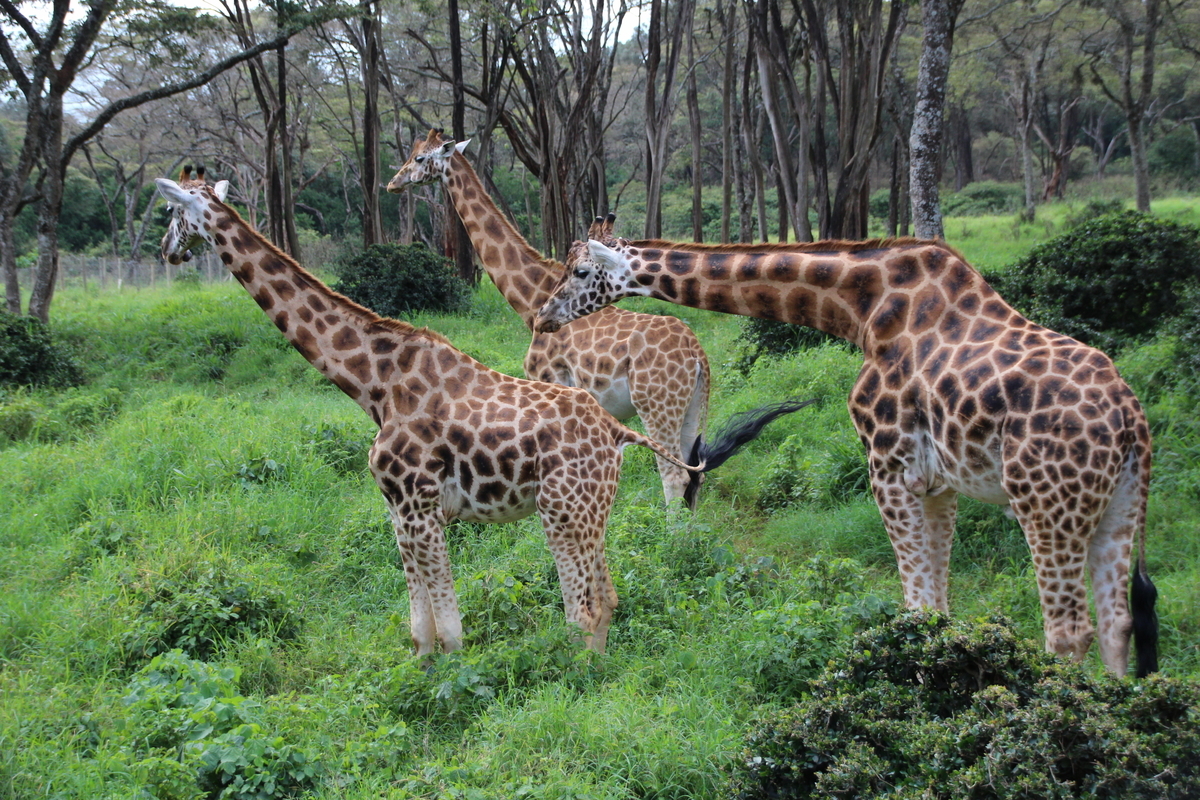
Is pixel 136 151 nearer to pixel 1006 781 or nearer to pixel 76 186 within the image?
pixel 76 186

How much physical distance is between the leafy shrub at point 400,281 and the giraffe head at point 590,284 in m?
9.34

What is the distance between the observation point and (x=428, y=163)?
8.41 meters

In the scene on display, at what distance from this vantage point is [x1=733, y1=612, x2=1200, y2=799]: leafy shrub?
2746mm

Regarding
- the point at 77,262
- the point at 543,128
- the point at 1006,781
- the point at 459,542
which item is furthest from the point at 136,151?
the point at 1006,781

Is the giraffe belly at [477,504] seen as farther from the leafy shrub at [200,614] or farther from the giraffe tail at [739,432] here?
the leafy shrub at [200,614]

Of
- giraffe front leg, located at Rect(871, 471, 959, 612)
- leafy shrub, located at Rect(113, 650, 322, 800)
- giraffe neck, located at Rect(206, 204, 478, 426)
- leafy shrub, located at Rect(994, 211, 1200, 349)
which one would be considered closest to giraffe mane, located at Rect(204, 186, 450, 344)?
Answer: giraffe neck, located at Rect(206, 204, 478, 426)

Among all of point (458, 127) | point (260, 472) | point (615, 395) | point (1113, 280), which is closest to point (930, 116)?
point (1113, 280)

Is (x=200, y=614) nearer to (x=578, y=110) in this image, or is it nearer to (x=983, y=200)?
(x=578, y=110)

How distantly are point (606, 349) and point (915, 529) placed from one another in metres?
3.45

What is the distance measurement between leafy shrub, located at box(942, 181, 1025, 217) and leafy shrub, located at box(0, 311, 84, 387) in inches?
1264

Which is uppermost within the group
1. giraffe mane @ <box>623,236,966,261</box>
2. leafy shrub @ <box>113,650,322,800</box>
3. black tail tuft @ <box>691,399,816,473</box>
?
giraffe mane @ <box>623,236,966,261</box>

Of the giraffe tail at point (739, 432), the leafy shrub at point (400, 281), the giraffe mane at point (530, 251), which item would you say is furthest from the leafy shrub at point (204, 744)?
the leafy shrub at point (400, 281)

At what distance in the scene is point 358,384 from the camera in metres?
5.32

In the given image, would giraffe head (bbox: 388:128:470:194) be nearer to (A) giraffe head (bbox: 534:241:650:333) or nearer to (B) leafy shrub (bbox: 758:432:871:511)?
(A) giraffe head (bbox: 534:241:650:333)
